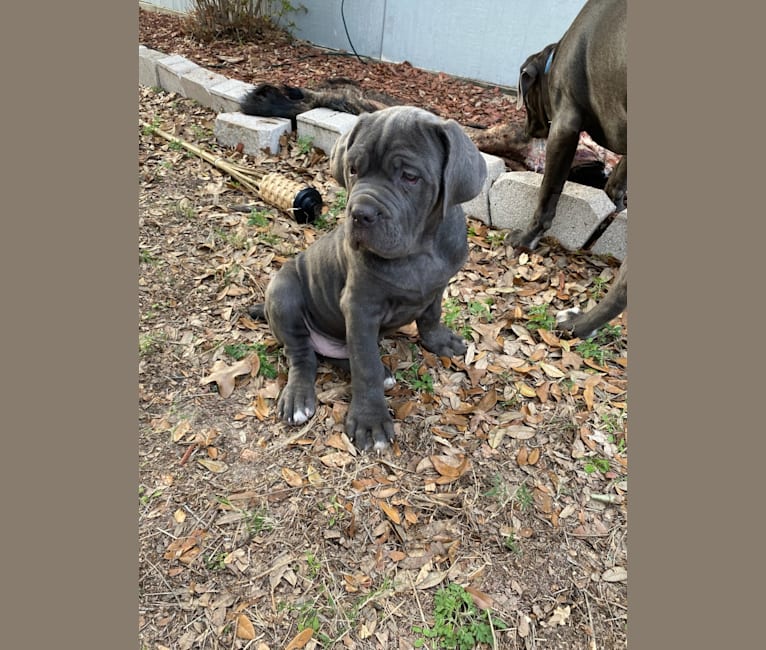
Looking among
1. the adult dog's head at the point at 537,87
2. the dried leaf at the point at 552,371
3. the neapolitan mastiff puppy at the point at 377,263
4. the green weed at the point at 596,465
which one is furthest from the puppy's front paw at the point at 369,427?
the adult dog's head at the point at 537,87

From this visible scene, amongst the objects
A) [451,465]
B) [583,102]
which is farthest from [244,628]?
[583,102]

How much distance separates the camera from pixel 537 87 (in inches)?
199

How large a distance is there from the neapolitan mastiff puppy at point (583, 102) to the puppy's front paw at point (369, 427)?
1.75m

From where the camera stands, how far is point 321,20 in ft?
30.3

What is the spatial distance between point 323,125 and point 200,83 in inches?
89.1

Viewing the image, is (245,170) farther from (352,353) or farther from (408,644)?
(408,644)

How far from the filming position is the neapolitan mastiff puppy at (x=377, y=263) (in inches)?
101

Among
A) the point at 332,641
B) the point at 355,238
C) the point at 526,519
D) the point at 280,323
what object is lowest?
the point at 332,641

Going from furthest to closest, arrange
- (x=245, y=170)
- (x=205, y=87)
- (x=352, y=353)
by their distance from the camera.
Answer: (x=205, y=87) < (x=245, y=170) < (x=352, y=353)

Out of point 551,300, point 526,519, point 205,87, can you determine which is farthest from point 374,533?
point 205,87

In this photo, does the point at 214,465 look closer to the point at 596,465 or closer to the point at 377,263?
the point at 377,263

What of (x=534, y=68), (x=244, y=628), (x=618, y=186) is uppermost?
(x=534, y=68)

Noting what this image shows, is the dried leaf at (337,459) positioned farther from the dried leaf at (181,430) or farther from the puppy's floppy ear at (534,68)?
the puppy's floppy ear at (534,68)

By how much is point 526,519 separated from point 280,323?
1874mm
